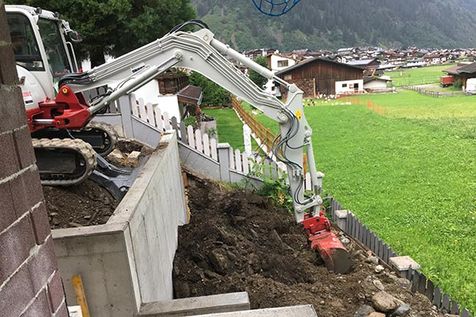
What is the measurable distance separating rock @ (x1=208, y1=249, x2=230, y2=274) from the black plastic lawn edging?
3.08m

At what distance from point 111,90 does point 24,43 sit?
1.61 m

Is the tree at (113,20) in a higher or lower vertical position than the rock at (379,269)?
higher

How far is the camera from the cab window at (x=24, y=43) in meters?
6.50

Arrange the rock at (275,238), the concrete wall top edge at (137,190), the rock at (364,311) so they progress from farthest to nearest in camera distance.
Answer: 1. the rock at (275,238)
2. the rock at (364,311)
3. the concrete wall top edge at (137,190)

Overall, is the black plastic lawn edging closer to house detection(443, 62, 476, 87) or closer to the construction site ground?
the construction site ground

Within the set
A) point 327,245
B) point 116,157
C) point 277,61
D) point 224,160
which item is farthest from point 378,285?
point 277,61

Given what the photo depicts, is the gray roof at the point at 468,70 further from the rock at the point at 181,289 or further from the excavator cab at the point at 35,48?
the rock at the point at 181,289

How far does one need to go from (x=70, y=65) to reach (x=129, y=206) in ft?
17.2

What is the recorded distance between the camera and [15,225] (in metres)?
1.33

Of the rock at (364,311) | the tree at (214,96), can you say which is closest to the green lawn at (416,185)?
the rock at (364,311)

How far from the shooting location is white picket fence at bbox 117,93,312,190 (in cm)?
1037

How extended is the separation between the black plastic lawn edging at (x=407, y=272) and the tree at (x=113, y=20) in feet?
38.7

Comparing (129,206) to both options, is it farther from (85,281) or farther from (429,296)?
(429,296)

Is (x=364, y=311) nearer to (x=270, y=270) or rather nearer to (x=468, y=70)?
(x=270, y=270)
